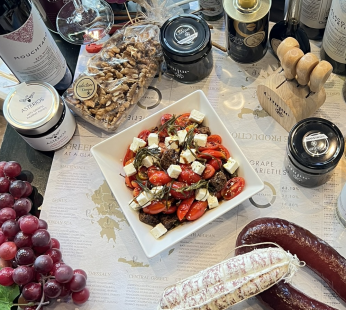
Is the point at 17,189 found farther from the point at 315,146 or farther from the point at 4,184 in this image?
the point at 315,146

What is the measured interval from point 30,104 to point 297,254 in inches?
23.8

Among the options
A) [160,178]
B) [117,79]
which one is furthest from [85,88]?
[160,178]

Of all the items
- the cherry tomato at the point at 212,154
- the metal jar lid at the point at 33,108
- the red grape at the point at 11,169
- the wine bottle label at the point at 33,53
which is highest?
the wine bottle label at the point at 33,53

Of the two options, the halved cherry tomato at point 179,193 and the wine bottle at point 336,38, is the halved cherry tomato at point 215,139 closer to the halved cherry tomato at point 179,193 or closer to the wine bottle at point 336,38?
the halved cherry tomato at point 179,193

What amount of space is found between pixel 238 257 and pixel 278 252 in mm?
67

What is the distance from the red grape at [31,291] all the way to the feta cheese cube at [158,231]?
23cm

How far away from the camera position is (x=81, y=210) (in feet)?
3.25

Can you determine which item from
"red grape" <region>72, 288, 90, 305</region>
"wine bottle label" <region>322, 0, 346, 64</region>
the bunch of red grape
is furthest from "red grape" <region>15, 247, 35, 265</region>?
"wine bottle label" <region>322, 0, 346, 64</region>

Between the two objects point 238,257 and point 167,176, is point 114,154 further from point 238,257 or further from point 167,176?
point 238,257

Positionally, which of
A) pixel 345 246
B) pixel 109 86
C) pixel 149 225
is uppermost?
pixel 109 86

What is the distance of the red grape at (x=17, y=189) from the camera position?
3.10 feet

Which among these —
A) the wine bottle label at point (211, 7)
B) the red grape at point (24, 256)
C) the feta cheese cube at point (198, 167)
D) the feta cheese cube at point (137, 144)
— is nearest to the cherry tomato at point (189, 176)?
the feta cheese cube at point (198, 167)

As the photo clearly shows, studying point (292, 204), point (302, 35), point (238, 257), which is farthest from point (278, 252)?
point (302, 35)

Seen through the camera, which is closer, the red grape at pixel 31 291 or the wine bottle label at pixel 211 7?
the red grape at pixel 31 291
